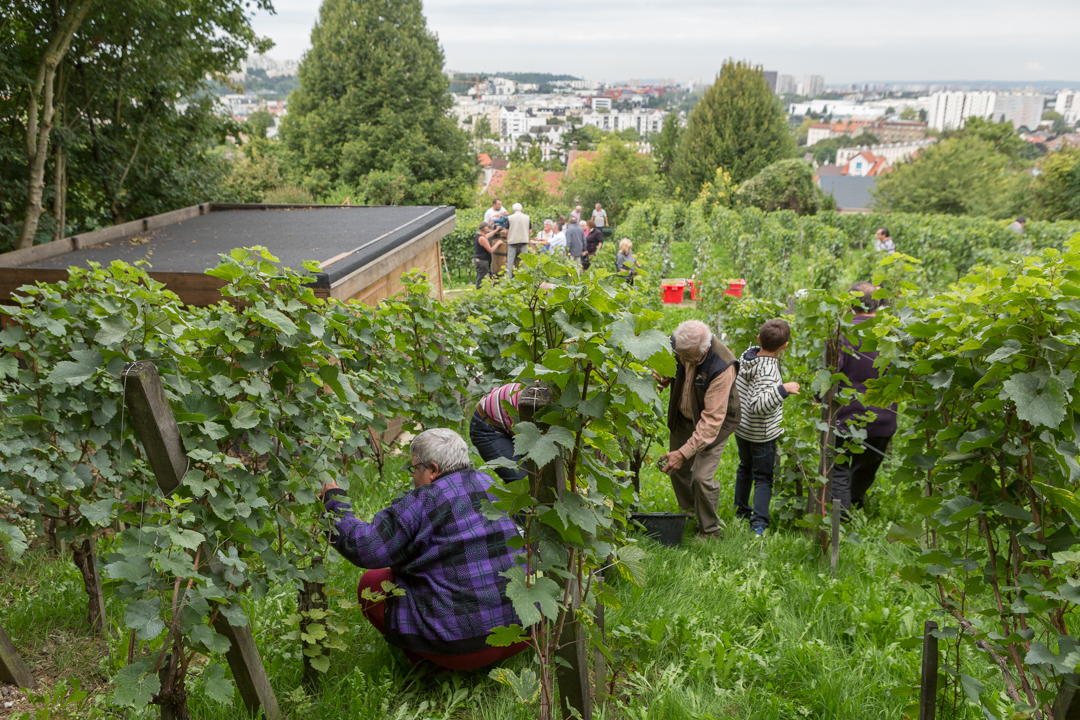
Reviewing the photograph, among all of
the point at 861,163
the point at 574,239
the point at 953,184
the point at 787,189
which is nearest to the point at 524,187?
the point at 787,189

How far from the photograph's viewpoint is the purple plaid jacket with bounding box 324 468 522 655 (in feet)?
A: 9.53

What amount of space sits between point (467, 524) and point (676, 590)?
1.57 metres

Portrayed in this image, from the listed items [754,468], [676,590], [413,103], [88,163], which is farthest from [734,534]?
[413,103]

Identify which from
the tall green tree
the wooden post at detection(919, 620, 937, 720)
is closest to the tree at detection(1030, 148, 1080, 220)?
the tall green tree

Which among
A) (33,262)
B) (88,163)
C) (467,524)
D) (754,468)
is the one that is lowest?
(754,468)

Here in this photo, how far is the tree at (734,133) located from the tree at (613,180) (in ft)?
14.8

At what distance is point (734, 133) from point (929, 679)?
184ft

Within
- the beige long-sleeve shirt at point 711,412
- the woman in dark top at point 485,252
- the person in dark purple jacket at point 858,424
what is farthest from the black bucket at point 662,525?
the woman in dark top at point 485,252

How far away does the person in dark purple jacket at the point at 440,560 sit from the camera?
2906 mm

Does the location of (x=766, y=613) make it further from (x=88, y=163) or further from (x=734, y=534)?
(x=88, y=163)

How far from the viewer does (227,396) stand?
94.4 inches

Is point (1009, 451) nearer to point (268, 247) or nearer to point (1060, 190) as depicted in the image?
point (268, 247)

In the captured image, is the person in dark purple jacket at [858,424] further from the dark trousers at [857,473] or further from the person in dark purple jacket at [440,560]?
the person in dark purple jacket at [440,560]

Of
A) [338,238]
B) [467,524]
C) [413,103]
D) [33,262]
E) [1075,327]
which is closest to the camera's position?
[1075,327]
